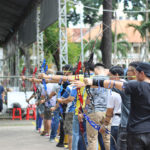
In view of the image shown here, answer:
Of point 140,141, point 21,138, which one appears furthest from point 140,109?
point 21,138

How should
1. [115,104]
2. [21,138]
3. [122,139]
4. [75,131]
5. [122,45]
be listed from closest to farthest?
[122,139], [115,104], [75,131], [21,138], [122,45]

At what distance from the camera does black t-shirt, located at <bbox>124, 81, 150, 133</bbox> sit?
Answer: 15.8ft

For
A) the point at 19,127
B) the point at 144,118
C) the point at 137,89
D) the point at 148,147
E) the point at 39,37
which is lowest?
the point at 19,127

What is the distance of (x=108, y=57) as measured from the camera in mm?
19250

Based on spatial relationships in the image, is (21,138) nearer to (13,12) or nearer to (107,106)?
(107,106)

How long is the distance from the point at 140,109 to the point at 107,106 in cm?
176

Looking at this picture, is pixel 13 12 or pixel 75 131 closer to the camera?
pixel 75 131

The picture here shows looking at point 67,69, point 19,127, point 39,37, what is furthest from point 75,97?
point 39,37

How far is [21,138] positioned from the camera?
1184 centimetres

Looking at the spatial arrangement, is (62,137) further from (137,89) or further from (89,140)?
(137,89)

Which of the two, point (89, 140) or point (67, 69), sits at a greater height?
point (67, 69)

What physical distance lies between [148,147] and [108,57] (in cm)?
1443

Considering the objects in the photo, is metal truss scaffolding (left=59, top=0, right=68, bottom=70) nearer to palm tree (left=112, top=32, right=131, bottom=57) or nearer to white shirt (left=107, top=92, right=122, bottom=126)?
white shirt (left=107, top=92, right=122, bottom=126)

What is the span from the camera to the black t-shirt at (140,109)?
481cm
